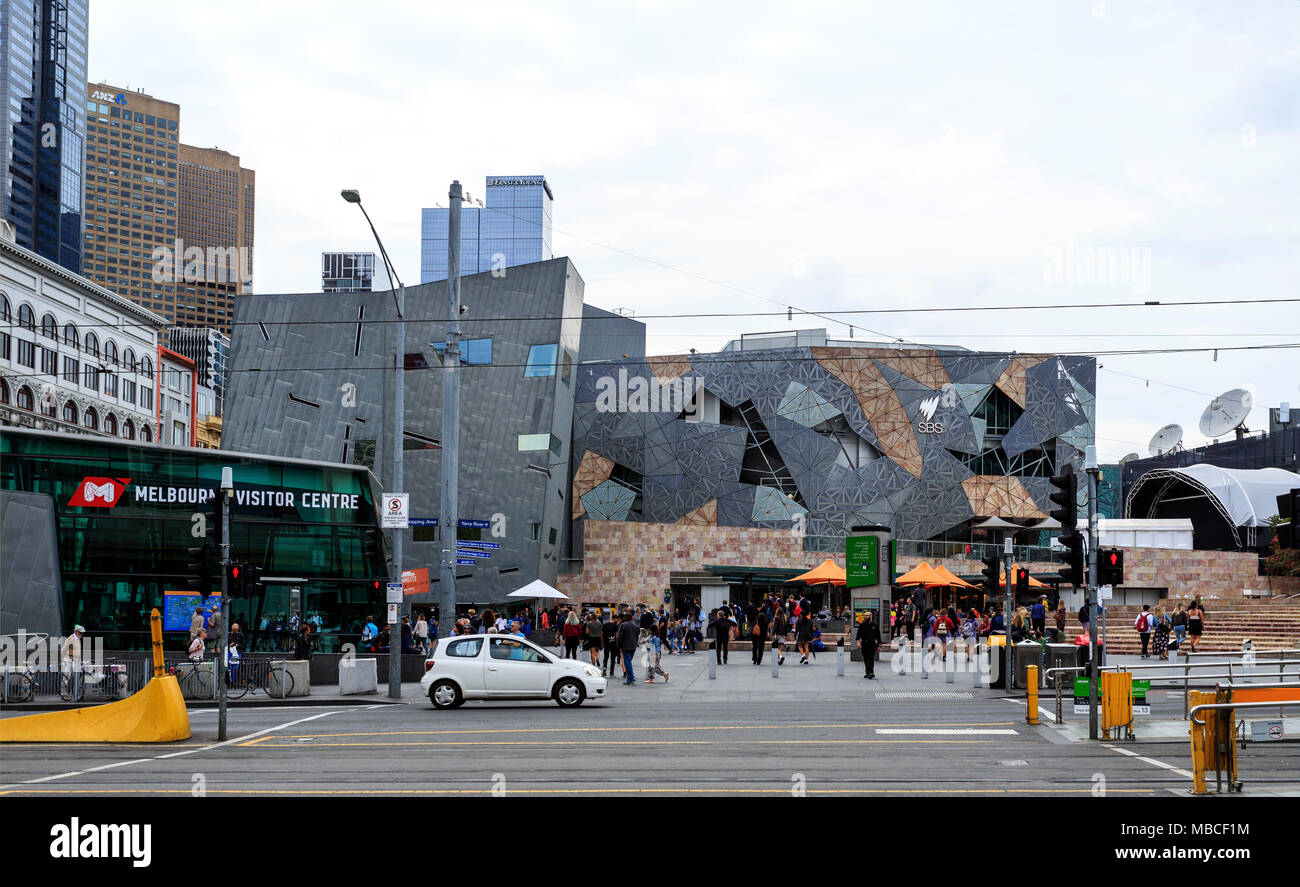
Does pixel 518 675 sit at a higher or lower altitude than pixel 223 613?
lower

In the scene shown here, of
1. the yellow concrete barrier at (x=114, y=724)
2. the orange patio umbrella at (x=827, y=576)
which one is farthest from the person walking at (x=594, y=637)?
the orange patio umbrella at (x=827, y=576)

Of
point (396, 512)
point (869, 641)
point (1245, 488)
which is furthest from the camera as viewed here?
point (1245, 488)

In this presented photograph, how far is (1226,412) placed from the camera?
8575cm

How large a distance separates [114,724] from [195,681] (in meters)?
8.45

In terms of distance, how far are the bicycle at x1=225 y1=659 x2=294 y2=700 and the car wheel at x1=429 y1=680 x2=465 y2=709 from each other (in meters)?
4.74

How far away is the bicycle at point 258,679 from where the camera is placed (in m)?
27.2

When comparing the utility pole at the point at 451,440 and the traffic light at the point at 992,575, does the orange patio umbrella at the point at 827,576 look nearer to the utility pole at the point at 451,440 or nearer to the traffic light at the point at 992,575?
the traffic light at the point at 992,575

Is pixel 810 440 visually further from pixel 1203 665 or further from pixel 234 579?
pixel 234 579

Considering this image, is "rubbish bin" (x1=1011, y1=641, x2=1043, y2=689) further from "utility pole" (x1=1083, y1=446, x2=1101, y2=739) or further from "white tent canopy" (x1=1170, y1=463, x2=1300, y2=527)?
"white tent canopy" (x1=1170, y1=463, x2=1300, y2=527)

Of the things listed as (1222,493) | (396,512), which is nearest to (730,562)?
(1222,493)

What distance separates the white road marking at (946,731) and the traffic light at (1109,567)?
268 cm

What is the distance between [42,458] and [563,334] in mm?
27533
